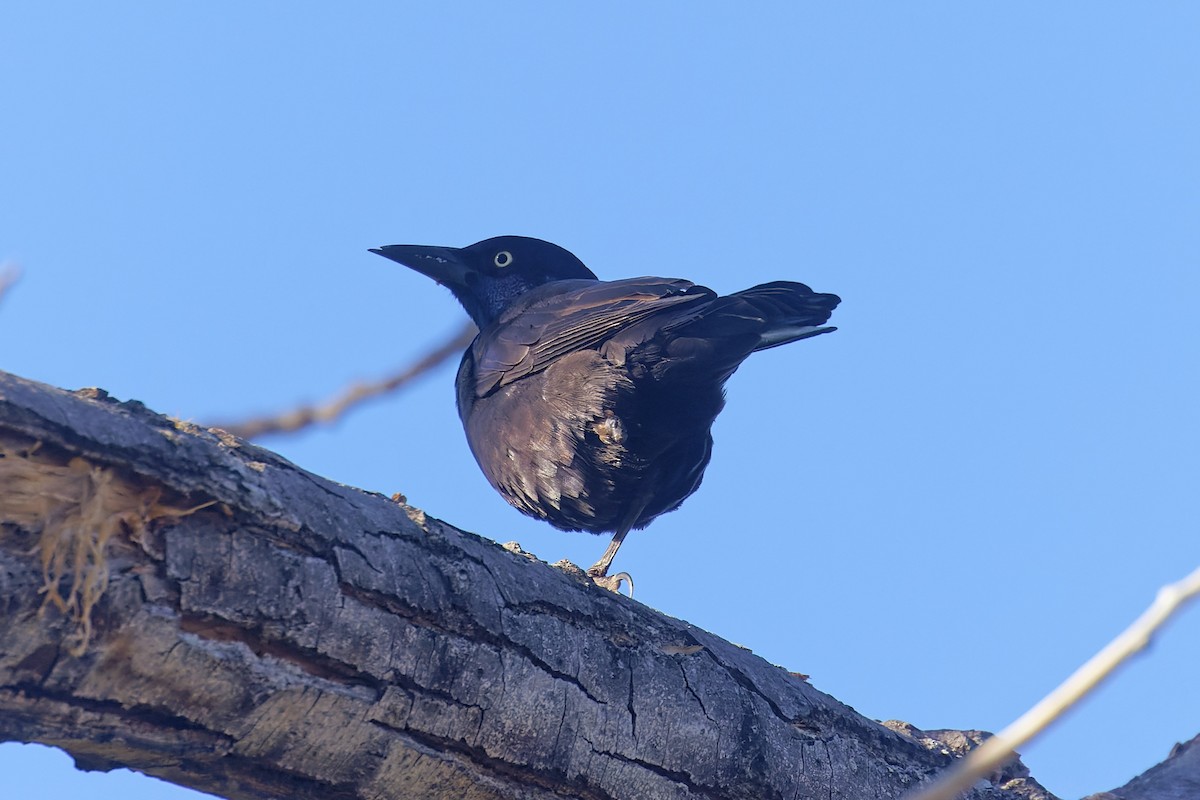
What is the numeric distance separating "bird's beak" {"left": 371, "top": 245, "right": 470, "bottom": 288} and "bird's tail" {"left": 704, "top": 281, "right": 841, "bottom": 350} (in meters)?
2.50

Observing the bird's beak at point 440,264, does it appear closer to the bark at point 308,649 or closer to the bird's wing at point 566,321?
the bird's wing at point 566,321

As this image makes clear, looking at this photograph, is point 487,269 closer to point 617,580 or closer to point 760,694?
point 617,580

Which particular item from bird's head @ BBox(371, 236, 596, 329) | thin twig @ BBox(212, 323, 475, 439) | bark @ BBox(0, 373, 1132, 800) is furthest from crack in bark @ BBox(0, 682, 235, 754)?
bird's head @ BBox(371, 236, 596, 329)

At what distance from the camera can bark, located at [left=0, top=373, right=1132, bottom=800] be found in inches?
82.4

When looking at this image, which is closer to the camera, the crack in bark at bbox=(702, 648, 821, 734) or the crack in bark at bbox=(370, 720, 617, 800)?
the crack in bark at bbox=(370, 720, 617, 800)

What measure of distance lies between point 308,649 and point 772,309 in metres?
2.86

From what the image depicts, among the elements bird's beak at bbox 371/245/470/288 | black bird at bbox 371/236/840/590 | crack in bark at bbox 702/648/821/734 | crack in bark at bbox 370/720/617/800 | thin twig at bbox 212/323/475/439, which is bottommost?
crack in bark at bbox 370/720/617/800

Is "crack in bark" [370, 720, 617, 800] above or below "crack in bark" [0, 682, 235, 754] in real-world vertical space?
above

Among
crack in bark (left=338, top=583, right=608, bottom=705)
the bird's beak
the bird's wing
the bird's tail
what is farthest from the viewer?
the bird's beak

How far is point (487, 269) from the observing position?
6.89 metres

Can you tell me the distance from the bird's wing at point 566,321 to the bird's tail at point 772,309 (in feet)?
0.40

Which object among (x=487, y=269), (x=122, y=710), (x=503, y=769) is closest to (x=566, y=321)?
(x=487, y=269)

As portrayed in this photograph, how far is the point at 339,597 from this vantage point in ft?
8.08

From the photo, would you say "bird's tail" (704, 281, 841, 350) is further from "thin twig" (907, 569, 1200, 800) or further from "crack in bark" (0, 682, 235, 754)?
"thin twig" (907, 569, 1200, 800)
